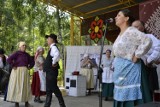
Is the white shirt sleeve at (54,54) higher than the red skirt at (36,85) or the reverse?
higher

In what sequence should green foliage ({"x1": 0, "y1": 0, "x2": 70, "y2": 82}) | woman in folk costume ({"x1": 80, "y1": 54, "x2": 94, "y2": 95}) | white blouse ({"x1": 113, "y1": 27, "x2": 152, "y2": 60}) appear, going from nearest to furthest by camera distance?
1. white blouse ({"x1": 113, "y1": 27, "x2": 152, "y2": 60})
2. woman in folk costume ({"x1": 80, "y1": 54, "x2": 94, "y2": 95})
3. green foliage ({"x1": 0, "y1": 0, "x2": 70, "y2": 82})

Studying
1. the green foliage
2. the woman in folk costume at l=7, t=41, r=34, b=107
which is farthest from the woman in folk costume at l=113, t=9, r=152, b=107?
the green foliage

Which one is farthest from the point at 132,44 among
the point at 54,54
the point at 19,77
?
the point at 19,77

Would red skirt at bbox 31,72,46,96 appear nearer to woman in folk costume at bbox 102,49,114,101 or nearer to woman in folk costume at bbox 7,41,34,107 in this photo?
woman in folk costume at bbox 7,41,34,107

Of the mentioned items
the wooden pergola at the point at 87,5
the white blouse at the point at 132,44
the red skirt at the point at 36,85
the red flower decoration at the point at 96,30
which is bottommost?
the red skirt at the point at 36,85

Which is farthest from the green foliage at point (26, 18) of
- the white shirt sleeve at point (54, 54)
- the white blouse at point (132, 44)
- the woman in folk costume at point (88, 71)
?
the white blouse at point (132, 44)

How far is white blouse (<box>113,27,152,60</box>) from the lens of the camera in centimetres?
273

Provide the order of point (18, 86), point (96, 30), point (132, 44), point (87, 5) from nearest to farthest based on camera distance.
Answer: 1. point (132, 44)
2. point (18, 86)
3. point (96, 30)
4. point (87, 5)

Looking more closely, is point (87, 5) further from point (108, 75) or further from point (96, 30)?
point (108, 75)

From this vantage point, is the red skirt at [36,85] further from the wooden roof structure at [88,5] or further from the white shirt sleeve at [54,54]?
the wooden roof structure at [88,5]

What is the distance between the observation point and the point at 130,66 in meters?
2.82

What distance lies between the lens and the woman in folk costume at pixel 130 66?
9.06 ft

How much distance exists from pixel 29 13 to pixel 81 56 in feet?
18.5

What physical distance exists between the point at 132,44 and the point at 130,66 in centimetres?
20
